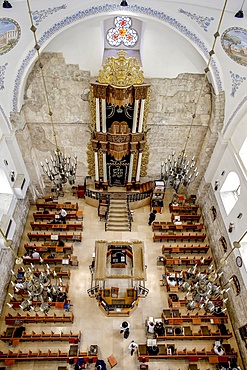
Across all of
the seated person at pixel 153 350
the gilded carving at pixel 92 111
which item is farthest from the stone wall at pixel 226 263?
the gilded carving at pixel 92 111

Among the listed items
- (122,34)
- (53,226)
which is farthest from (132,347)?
(122,34)

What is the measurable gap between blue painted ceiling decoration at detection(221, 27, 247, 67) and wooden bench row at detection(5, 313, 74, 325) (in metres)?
12.0

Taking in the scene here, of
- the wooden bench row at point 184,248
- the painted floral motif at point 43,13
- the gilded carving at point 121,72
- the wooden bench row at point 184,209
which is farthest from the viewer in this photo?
the wooden bench row at point 184,209

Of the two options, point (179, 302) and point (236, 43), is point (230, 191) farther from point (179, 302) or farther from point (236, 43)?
point (236, 43)

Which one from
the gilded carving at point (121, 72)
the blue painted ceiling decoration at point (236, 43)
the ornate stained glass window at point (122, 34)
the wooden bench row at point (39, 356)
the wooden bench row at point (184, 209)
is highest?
the ornate stained glass window at point (122, 34)

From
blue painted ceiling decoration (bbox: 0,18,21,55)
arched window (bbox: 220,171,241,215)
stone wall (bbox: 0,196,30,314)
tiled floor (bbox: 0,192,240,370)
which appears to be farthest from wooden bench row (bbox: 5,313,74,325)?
blue painted ceiling decoration (bbox: 0,18,21,55)

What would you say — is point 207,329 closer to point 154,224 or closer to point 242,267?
point 242,267

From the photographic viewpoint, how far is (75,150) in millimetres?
17031

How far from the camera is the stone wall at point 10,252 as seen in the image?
14250mm

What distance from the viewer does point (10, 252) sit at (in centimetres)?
1507

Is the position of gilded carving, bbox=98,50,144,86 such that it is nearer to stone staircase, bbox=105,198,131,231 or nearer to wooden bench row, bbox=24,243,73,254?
stone staircase, bbox=105,198,131,231

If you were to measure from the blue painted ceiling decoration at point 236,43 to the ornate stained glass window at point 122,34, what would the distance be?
14.2 ft

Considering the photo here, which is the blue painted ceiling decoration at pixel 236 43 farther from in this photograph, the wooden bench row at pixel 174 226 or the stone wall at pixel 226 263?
the wooden bench row at pixel 174 226

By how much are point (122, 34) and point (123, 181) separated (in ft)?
24.1
